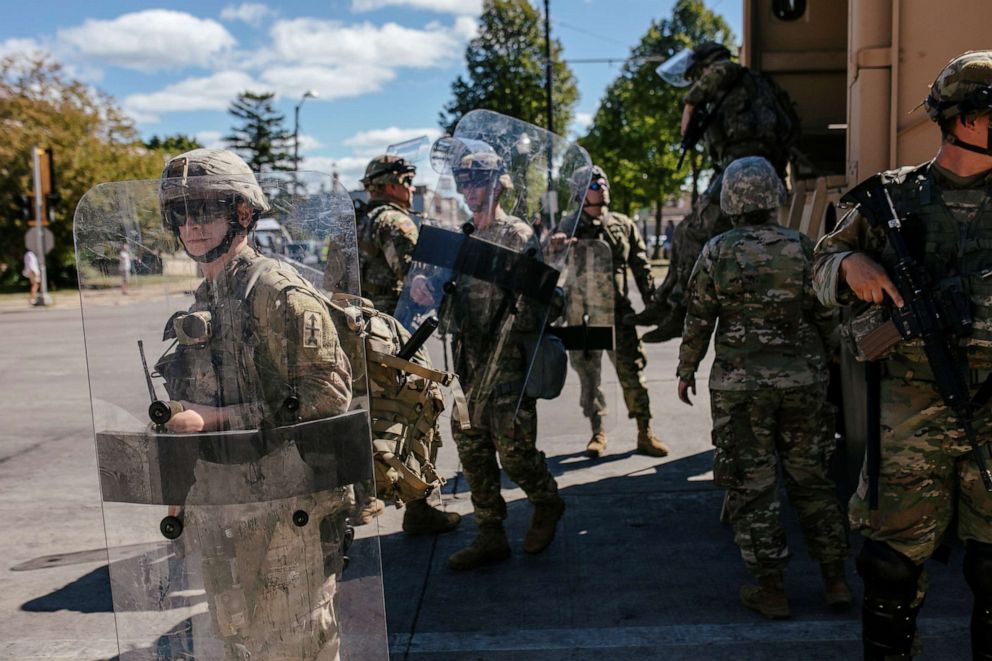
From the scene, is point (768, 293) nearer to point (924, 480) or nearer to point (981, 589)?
point (924, 480)

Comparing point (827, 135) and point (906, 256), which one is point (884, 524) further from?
point (827, 135)

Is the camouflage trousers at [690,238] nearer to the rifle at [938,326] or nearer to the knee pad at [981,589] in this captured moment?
the rifle at [938,326]

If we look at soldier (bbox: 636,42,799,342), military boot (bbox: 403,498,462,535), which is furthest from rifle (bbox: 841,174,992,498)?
military boot (bbox: 403,498,462,535)

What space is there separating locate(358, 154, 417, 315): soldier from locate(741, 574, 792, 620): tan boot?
99.5 inches

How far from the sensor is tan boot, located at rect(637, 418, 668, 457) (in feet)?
20.7

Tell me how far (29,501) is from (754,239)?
473cm

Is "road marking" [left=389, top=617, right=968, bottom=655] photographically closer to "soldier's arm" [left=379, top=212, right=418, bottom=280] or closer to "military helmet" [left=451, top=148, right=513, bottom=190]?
"military helmet" [left=451, top=148, right=513, bottom=190]

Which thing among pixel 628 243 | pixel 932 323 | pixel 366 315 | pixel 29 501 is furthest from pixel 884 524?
pixel 29 501

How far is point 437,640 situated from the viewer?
3.61 metres

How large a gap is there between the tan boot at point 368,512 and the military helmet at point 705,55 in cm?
390

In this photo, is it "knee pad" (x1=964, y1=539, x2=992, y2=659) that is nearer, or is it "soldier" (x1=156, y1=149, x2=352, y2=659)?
"soldier" (x1=156, y1=149, x2=352, y2=659)

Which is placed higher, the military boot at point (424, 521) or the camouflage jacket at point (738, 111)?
the camouflage jacket at point (738, 111)

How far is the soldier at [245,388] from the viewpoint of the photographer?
220cm

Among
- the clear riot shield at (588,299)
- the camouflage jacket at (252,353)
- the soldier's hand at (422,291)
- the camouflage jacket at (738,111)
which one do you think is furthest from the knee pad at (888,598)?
the camouflage jacket at (738,111)
